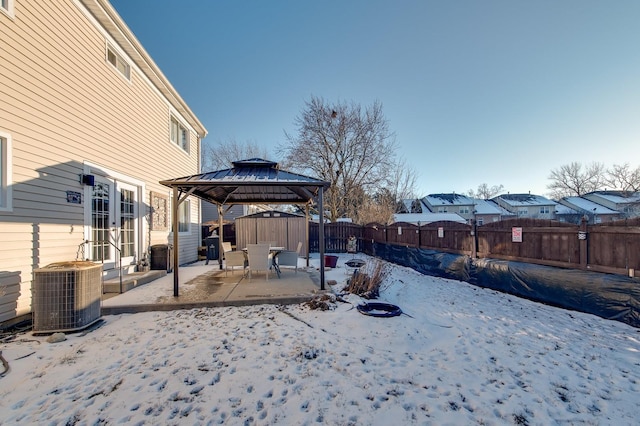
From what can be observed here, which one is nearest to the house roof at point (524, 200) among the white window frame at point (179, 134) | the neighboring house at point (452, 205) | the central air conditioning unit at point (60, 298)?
the neighboring house at point (452, 205)

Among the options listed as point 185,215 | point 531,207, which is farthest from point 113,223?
point 531,207

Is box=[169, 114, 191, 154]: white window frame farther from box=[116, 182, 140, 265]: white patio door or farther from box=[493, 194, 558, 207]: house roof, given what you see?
box=[493, 194, 558, 207]: house roof

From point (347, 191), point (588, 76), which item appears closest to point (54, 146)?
point (588, 76)

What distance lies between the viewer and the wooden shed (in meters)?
13.6

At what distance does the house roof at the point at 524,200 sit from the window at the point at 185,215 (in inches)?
1693

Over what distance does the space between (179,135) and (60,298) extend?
7661mm

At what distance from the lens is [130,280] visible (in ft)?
19.2

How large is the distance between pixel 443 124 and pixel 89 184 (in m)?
17.4

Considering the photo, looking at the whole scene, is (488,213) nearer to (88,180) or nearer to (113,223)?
(113,223)

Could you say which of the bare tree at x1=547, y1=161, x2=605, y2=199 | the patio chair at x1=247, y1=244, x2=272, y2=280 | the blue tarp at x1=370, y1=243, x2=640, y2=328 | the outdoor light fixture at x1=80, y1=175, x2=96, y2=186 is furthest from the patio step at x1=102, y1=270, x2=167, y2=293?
the bare tree at x1=547, y1=161, x2=605, y2=199

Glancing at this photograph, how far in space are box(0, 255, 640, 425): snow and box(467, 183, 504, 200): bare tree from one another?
61632mm

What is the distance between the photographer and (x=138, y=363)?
9.81 ft

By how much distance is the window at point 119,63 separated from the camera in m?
6.29

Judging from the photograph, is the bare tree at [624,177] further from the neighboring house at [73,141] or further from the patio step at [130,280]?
the neighboring house at [73,141]
